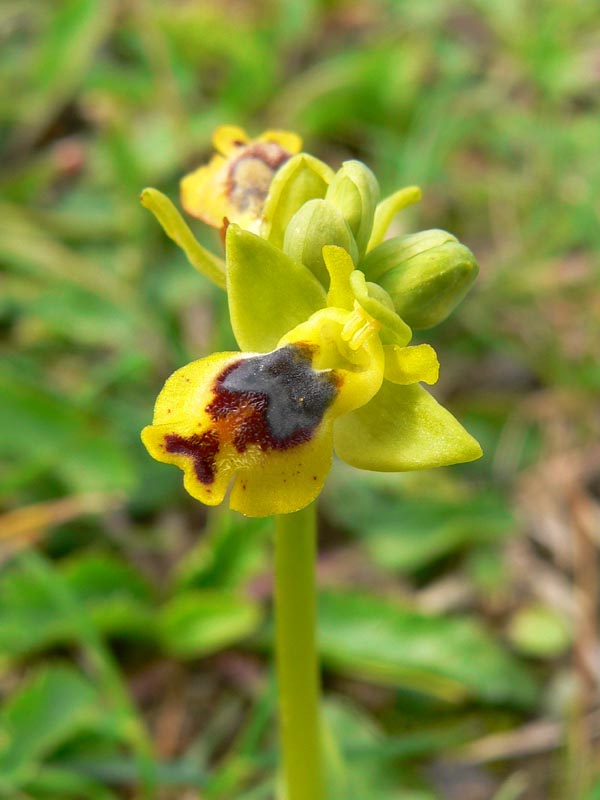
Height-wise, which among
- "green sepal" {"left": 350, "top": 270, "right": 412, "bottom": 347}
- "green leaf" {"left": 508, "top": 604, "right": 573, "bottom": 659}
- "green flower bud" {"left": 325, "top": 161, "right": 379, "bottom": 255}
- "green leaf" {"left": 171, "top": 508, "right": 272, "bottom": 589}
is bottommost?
"green sepal" {"left": 350, "top": 270, "right": 412, "bottom": 347}

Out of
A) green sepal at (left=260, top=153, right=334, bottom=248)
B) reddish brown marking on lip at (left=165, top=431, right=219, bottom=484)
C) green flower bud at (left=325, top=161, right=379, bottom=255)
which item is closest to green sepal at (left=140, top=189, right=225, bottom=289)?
green sepal at (left=260, top=153, right=334, bottom=248)

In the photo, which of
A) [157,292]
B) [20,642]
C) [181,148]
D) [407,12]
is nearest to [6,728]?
[20,642]

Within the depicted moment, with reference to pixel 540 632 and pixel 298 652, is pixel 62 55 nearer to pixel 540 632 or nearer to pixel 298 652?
pixel 540 632

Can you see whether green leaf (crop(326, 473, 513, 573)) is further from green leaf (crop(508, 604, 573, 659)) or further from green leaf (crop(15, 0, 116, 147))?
green leaf (crop(15, 0, 116, 147))

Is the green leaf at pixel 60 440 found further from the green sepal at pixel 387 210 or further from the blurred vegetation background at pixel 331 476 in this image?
the green sepal at pixel 387 210

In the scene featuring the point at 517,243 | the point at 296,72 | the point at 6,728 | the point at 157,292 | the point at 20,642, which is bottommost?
the point at 6,728

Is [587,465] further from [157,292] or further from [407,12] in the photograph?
[407,12]
